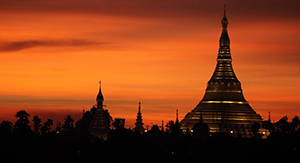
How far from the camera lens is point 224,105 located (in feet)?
624

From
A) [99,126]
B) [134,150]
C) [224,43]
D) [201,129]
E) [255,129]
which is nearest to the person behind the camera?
[134,150]

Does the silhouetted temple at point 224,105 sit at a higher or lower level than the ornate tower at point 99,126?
higher

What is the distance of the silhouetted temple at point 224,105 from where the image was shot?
187 m

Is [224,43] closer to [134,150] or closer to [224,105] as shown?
[224,105]

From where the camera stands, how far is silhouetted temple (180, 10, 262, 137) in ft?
614

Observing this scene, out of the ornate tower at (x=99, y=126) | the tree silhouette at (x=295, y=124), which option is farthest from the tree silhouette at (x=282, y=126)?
the ornate tower at (x=99, y=126)

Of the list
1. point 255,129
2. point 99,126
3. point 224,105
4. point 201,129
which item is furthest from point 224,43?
point 99,126

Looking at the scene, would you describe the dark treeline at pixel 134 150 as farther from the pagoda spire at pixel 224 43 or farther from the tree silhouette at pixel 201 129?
the pagoda spire at pixel 224 43

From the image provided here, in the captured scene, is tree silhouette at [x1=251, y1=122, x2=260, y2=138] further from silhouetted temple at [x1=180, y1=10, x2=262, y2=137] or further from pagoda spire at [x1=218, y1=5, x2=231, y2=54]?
pagoda spire at [x1=218, y1=5, x2=231, y2=54]

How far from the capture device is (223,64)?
7544 inches

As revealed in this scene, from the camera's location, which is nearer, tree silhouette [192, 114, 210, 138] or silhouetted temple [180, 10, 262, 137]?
tree silhouette [192, 114, 210, 138]

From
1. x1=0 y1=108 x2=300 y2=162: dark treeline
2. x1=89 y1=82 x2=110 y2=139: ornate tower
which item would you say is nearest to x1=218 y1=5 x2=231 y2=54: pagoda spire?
x1=89 y1=82 x2=110 y2=139: ornate tower

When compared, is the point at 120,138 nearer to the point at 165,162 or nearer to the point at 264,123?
the point at 165,162

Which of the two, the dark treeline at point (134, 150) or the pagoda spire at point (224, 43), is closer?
the dark treeline at point (134, 150)
